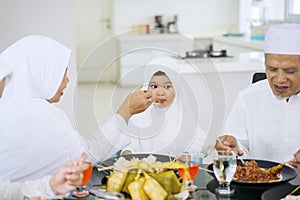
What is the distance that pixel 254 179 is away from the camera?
6.61 ft

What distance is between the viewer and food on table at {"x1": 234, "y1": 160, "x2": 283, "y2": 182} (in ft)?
6.62

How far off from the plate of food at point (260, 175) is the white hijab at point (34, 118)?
578mm

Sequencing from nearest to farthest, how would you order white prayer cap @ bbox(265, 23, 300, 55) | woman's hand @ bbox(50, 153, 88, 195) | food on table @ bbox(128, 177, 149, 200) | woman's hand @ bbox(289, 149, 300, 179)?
woman's hand @ bbox(50, 153, 88, 195), food on table @ bbox(128, 177, 149, 200), woman's hand @ bbox(289, 149, 300, 179), white prayer cap @ bbox(265, 23, 300, 55)

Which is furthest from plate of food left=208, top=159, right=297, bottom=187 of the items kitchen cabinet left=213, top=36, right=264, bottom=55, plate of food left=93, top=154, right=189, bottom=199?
kitchen cabinet left=213, top=36, right=264, bottom=55

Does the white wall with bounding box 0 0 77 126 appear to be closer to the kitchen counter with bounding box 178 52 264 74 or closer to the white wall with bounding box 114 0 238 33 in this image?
the kitchen counter with bounding box 178 52 264 74

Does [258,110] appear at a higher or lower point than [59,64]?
lower

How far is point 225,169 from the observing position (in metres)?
1.91

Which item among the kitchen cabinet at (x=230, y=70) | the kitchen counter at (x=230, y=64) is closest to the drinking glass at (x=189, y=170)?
the kitchen cabinet at (x=230, y=70)

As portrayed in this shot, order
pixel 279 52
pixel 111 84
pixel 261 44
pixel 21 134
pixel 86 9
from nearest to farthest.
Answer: pixel 21 134
pixel 111 84
pixel 279 52
pixel 261 44
pixel 86 9

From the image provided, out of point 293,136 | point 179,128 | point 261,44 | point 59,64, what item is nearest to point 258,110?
point 293,136

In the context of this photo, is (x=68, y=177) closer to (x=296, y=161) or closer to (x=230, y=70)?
(x=296, y=161)

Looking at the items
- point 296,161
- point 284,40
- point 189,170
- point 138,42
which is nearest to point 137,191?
point 189,170

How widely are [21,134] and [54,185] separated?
0.38 metres

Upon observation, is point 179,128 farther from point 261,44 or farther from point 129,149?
point 261,44
